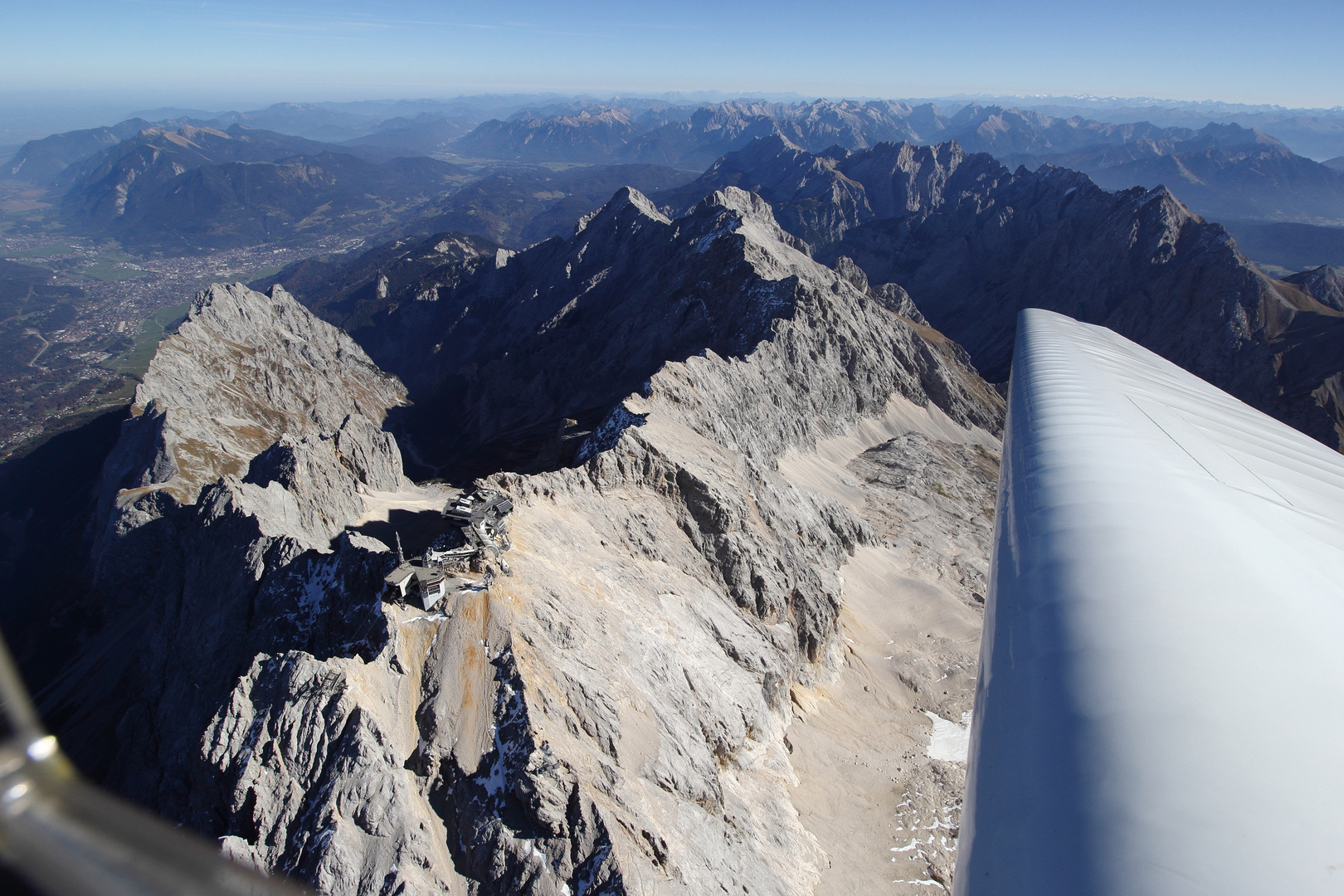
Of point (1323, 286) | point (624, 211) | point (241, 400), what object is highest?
point (624, 211)

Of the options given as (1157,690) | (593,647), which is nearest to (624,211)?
(593,647)

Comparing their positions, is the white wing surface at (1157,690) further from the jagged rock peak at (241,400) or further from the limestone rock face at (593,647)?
the jagged rock peak at (241,400)

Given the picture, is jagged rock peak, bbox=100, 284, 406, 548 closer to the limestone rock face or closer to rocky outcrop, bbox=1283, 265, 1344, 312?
the limestone rock face

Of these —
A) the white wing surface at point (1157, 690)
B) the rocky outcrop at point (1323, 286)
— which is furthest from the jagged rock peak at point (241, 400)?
the rocky outcrop at point (1323, 286)

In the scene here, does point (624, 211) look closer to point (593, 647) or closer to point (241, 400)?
point (241, 400)

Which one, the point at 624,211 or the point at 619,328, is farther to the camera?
the point at 624,211

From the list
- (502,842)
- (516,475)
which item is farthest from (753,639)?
(502,842)

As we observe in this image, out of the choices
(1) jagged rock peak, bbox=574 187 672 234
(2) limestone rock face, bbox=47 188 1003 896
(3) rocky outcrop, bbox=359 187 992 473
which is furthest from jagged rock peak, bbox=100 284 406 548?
(1) jagged rock peak, bbox=574 187 672 234

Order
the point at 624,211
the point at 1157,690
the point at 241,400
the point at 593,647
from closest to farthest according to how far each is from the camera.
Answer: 1. the point at 1157,690
2. the point at 593,647
3. the point at 241,400
4. the point at 624,211
